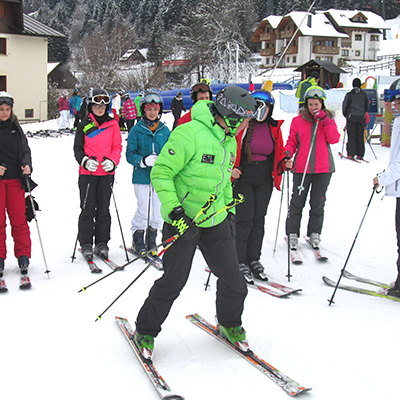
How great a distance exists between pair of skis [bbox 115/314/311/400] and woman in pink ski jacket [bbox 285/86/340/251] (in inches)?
99.0

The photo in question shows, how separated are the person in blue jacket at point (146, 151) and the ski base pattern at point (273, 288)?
152 centimetres

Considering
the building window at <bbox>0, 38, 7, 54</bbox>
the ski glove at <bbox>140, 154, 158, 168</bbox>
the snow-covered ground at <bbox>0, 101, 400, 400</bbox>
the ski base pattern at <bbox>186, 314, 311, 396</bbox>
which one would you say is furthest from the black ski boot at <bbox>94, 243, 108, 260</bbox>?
the building window at <bbox>0, 38, 7, 54</bbox>

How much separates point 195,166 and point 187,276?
720 millimetres

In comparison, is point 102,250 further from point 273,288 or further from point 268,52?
point 268,52

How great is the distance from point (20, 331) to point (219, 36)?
47895 mm

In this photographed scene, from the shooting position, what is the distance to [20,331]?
11.4 ft

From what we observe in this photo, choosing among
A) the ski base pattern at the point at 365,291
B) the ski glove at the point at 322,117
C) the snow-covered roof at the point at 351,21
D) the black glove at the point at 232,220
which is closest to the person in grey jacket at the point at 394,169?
the ski base pattern at the point at 365,291

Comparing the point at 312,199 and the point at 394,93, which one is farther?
the point at 312,199

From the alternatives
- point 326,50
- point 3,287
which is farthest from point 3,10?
point 326,50

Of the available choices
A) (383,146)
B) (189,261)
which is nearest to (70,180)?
(189,261)

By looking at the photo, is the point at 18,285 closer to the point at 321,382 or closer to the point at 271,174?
the point at 271,174

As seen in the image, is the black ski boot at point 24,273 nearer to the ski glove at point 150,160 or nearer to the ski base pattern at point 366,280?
the ski glove at point 150,160

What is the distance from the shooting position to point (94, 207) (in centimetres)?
531

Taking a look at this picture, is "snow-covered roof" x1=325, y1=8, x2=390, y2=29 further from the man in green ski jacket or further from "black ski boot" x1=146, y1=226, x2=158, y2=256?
the man in green ski jacket
